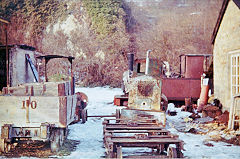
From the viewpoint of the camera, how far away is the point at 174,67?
71.9 feet

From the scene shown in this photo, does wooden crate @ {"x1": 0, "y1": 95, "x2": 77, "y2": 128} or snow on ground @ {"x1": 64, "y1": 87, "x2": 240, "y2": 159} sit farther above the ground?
wooden crate @ {"x1": 0, "y1": 95, "x2": 77, "y2": 128}

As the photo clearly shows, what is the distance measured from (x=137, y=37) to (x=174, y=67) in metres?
5.76

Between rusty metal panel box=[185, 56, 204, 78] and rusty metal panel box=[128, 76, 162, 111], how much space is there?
6.55 meters

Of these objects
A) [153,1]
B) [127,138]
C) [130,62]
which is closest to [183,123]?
[130,62]

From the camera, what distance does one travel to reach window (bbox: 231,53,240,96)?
326 inches

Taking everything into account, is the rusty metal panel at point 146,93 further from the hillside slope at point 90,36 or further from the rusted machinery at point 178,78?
the hillside slope at point 90,36

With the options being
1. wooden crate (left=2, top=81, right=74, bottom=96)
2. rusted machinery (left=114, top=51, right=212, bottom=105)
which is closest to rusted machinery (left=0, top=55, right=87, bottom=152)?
wooden crate (left=2, top=81, right=74, bottom=96)

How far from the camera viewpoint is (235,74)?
8.56 meters

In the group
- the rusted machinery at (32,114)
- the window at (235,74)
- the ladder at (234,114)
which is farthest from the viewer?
the window at (235,74)

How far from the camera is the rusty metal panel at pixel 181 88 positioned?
12.1 metres

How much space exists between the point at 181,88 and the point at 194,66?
7.53 ft

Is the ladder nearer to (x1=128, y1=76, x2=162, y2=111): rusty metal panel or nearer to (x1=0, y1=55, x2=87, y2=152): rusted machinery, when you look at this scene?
(x1=128, y1=76, x2=162, y2=111): rusty metal panel

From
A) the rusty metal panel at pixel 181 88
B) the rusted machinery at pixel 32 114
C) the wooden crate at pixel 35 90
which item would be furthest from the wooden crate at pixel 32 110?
the rusty metal panel at pixel 181 88

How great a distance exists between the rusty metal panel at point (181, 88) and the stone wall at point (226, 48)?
Result: 183cm
